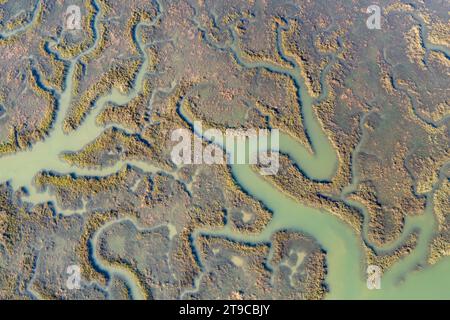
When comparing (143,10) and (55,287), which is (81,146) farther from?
(143,10)

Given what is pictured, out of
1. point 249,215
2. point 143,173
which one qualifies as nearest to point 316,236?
point 249,215

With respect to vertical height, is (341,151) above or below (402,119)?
below

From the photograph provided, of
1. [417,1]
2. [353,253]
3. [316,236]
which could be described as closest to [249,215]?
[316,236]

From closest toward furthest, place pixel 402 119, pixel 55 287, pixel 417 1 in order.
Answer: pixel 55 287 < pixel 402 119 < pixel 417 1

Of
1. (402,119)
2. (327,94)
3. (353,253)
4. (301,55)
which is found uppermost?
(301,55)

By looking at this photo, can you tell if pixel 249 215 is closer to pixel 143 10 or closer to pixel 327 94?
pixel 327 94

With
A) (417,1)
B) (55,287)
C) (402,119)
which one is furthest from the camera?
(417,1)

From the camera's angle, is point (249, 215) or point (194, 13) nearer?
point (249, 215)
